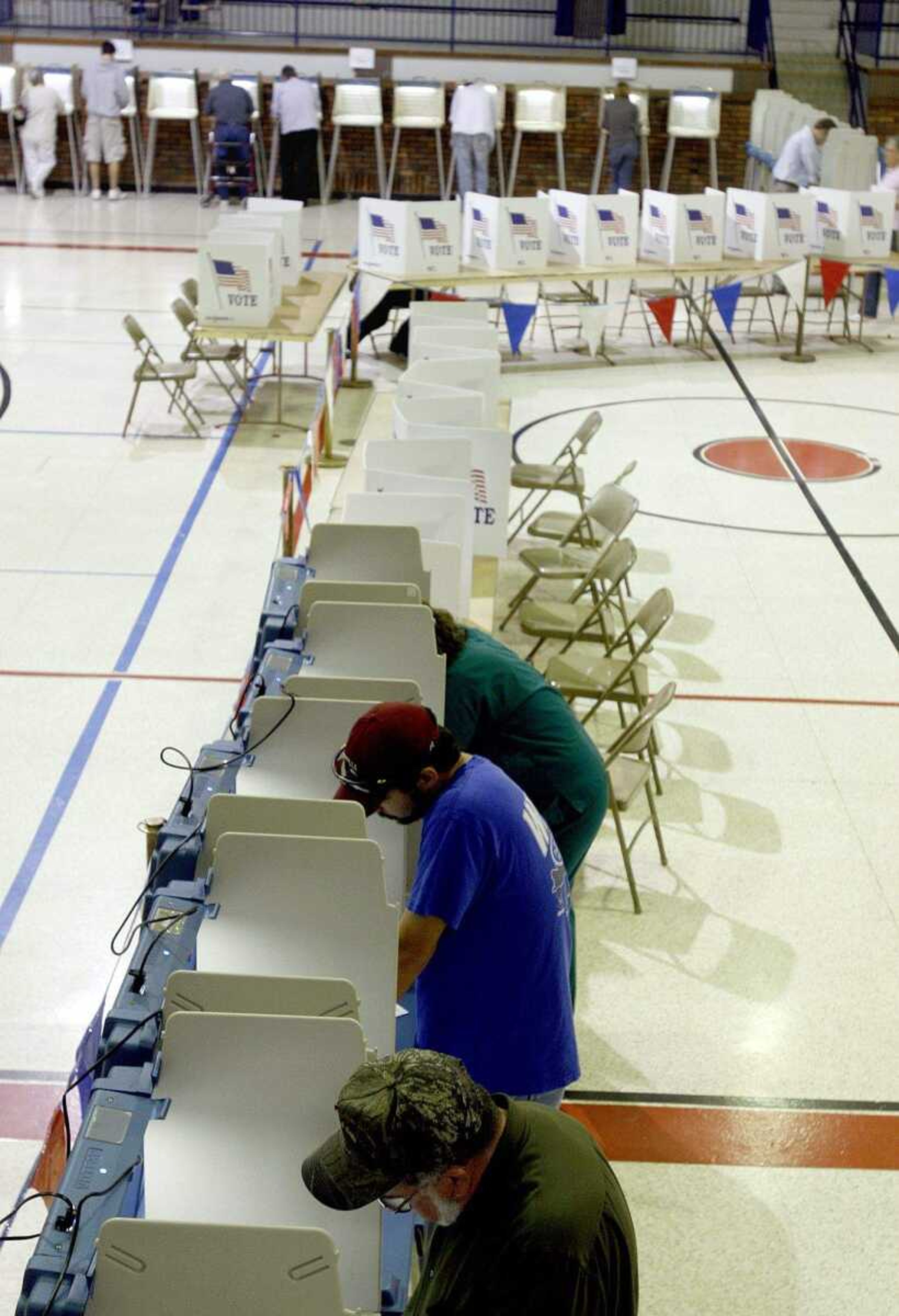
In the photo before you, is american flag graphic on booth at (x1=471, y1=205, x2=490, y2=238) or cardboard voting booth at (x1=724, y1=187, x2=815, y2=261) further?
cardboard voting booth at (x1=724, y1=187, x2=815, y2=261)

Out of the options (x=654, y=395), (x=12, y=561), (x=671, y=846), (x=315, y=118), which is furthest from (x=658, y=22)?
(x=671, y=846)

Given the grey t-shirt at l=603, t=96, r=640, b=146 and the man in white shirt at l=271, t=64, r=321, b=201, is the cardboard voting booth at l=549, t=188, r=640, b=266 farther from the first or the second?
the man in white shirt at l=271, t=64, r=321, b=201

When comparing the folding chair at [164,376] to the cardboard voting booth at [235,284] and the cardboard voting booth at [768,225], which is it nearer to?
the cardboard voting booth at [235,284]

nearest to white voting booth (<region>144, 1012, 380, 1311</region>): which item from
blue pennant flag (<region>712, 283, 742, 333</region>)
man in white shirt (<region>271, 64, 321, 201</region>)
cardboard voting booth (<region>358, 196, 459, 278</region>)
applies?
cardboard voting booth (<region>358, 196, 459, 278</region>)

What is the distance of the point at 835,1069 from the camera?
5.04 meters

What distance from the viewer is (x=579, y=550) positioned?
8547 millimetres

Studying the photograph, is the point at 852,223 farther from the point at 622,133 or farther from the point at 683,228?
the point at 622,133

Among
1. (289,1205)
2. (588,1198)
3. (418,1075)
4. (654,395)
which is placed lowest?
(654,395)

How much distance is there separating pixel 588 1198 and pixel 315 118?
67.2 ft

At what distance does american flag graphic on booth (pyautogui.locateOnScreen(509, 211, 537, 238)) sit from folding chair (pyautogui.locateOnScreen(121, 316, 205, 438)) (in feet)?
10.1

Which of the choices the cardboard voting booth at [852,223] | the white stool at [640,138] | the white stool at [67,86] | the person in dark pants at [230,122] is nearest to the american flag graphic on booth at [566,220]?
the cardboard voting booth at [852,223]

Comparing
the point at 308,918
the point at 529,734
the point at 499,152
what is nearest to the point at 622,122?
the point at 499,152

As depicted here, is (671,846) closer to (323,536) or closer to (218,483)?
(323,536)

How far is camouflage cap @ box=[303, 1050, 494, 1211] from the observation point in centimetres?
215
